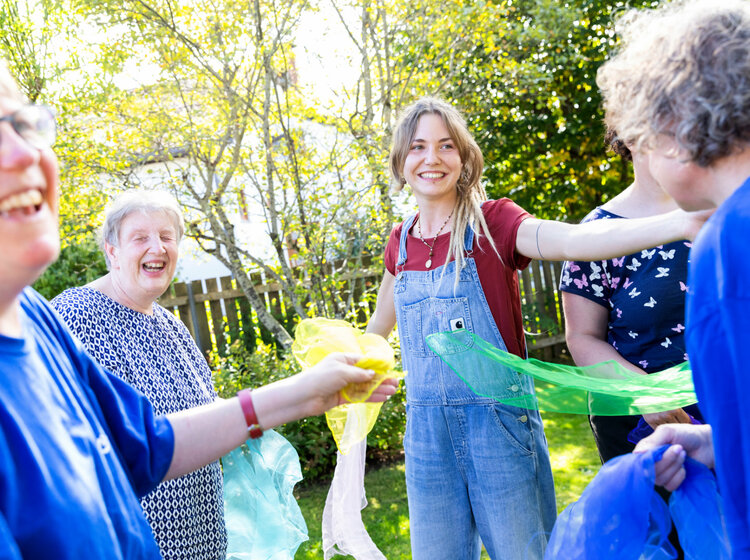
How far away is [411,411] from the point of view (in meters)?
2.74

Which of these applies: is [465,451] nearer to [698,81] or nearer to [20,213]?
[698,81]

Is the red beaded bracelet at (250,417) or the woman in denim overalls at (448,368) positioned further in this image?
the woman in denim overalls at (448,368)

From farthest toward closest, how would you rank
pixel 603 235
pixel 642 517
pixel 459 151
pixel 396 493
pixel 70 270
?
pixel 70 270
pixel 396 493
pixel 459 151
pixel 603 235
pixel 642 517

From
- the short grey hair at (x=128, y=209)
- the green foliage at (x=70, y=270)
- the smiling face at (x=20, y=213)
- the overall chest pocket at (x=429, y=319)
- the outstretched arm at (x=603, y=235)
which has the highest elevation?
the green foliage at (x=70, y=270)

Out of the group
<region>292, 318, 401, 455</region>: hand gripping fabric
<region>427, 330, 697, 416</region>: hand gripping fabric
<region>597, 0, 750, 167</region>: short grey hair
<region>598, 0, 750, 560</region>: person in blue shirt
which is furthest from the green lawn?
<region>597, 0, 750, 167</region>: short grey hair

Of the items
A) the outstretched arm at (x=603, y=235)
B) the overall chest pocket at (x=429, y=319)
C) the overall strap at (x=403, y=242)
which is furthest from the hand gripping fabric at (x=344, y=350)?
the outstretched arm at (x=603, y=235)

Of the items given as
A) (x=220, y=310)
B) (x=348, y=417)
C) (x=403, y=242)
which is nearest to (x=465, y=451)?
(x=348, y=417)

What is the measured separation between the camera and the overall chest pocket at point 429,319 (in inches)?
102

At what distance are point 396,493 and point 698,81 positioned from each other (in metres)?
4.46

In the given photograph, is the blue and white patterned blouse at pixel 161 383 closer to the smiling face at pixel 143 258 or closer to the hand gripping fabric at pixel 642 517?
the smiling face at pixel 143 258

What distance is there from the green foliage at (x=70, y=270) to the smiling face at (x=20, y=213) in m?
→ 8.92

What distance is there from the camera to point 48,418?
1.20 metres

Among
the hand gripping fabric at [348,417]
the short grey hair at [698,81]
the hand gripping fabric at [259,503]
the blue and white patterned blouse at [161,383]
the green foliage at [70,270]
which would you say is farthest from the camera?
the green foliage at [70,270]

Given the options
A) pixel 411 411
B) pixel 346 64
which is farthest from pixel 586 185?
pixel 411 411
